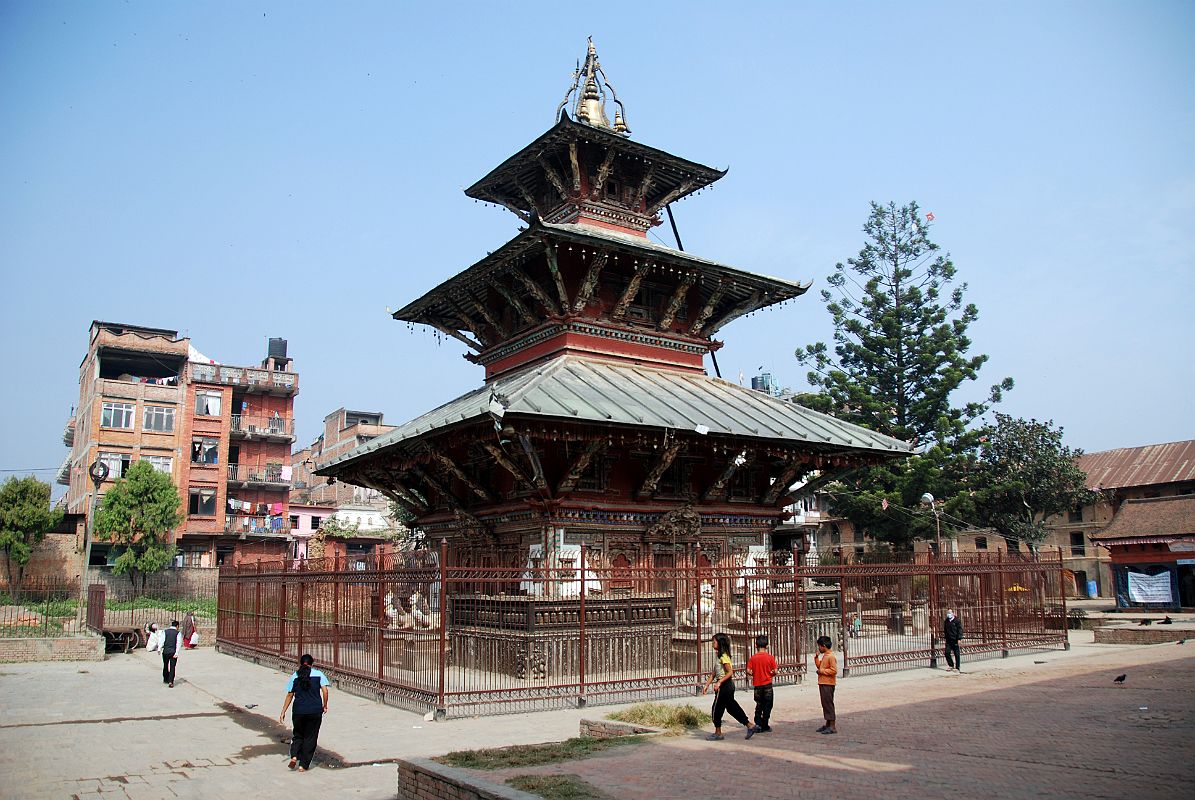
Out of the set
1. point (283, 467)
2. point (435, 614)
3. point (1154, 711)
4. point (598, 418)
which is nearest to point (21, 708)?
point (435, 614)

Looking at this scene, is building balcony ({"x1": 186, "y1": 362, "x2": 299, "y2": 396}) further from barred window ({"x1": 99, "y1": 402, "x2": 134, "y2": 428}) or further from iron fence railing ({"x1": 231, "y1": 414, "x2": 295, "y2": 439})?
barred window ({"x1": 99, "y1": 402, "x2": 134, "y2": 428})

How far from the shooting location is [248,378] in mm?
55344

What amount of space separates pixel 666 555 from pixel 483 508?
4186 millimetres

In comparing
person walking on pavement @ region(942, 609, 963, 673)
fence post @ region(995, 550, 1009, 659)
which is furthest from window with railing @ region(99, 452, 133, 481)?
person walking on pavement @ region(942, 609, 963, 673)

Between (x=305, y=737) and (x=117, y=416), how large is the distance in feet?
148

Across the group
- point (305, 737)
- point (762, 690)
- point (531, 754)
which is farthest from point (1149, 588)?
point (305, 737)

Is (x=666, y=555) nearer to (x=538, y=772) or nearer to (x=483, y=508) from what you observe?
(x=483, y=508)

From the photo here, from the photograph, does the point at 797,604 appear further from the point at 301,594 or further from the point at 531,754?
the point at 301,594

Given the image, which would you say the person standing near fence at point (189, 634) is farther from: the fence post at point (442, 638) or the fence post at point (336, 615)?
the fence post at point (442, 638)

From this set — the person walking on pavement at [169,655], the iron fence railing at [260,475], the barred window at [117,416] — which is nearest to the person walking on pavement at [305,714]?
the person walking on pavement at [169,655]

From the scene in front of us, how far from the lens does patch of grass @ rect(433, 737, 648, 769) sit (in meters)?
9.30

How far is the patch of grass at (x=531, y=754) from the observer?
9305mm

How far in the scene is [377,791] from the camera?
967 centimetres

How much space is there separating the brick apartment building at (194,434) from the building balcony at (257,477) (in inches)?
2.3
